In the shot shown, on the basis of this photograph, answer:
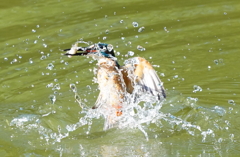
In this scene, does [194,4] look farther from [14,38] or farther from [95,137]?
[95,137]

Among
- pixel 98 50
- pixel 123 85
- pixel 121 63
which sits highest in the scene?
pixel 98 50

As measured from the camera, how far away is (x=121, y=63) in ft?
23.9

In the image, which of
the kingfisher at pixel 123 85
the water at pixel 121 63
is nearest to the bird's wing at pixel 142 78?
the kingfisher at pixel 123 85

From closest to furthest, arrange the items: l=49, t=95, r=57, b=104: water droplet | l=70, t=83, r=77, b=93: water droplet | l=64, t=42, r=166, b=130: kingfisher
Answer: l=64, t=42, r=166, b=130: kingfisher < l=49, t=95, r=57, b=104: water droplet < l=70, t=83, r=77, b=93: water droplet

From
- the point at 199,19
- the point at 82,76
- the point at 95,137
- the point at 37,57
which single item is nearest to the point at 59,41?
the point at 37,57

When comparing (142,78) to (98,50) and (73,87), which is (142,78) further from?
(73,87)

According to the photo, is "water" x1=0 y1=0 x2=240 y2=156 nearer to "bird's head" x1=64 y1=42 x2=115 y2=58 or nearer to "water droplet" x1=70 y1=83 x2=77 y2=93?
"water droplet" x1=70 y1=83 x2=77 y2=93

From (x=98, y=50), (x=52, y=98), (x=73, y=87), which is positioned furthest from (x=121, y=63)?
(x=98, y=50)

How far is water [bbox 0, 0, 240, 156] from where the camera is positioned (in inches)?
202

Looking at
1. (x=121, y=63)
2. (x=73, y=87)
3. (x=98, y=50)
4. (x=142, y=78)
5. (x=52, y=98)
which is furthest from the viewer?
(x=121, y=63)

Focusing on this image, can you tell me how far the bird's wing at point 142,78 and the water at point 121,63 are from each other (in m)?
0.18

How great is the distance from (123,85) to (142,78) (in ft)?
0.68

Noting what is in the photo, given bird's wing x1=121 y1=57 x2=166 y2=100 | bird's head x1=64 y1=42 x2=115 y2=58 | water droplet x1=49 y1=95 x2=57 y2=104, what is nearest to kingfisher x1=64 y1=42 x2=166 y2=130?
bird's wing x1=121 y1=57 x2=166 y2=100

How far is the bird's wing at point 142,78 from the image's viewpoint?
5.43 metres
